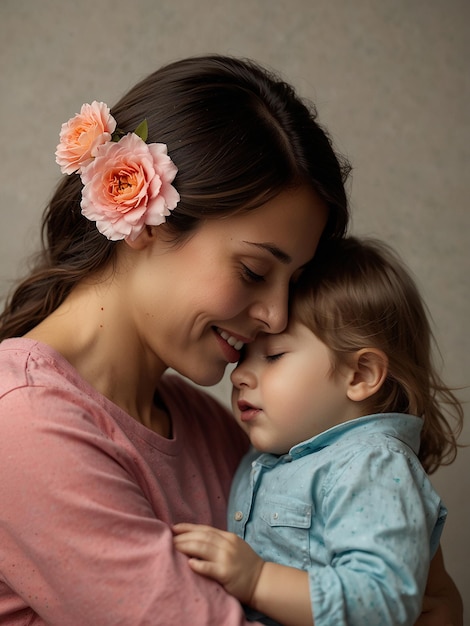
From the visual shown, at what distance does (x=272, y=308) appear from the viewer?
1.41 meters

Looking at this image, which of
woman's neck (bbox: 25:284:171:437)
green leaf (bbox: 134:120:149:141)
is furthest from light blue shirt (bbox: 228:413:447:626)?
green leaf (bbox: 134:120:149:141)

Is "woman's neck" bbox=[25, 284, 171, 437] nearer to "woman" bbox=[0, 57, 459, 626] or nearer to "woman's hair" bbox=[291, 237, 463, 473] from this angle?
"woman" bbox=[0, 57, 459, 626]

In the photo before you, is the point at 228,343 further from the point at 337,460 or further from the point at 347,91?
the point at 347,91

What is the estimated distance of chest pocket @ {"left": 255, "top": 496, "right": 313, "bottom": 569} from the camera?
4.37 ft

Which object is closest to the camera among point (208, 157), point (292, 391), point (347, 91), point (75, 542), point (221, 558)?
point (75, 542)

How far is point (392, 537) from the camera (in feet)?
3.97

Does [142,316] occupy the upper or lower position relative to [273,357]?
upper

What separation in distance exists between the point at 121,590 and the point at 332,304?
621mm

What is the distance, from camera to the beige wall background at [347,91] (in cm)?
198

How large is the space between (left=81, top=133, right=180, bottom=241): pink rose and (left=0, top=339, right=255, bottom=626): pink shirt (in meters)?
0.25

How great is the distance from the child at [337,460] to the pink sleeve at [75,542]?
0.08 metres

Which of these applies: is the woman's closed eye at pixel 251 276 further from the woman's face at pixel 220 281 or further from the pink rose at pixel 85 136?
the pink rose at pixel 85 136

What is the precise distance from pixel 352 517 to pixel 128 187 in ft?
2.06

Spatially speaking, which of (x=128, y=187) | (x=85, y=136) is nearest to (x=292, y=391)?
(x=128, y=187)
